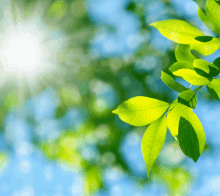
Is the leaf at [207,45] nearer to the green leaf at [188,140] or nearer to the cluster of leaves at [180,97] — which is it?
the cluster of leaves at [180,97]

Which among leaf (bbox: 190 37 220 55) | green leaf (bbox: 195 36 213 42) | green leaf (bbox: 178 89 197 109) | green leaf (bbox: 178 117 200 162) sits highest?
green leaf (bbox: 195 36 213 42)

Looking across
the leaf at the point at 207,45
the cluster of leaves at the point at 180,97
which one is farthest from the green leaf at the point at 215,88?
the leaf at the point at 207,45

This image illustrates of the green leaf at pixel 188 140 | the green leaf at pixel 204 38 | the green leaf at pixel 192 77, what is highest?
Answer: the green leaf at pixel 204 38

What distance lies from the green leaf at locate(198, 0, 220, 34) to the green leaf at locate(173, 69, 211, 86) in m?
0.13

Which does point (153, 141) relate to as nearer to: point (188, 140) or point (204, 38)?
point (188, 140)

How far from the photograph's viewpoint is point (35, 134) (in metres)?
5.86

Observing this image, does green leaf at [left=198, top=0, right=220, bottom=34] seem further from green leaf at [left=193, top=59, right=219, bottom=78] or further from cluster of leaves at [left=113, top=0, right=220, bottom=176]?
green leaf at [left=193, top=59, right=219, bottom=78]

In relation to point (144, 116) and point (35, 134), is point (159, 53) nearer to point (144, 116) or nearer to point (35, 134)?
point (35, 134)

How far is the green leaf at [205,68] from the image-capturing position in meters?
0.50

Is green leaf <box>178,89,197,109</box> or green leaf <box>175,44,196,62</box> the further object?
green leaf <box>175,44,196,62</box>

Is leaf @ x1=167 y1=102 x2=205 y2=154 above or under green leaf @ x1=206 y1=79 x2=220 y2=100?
under

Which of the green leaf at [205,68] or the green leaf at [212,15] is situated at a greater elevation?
the green leaf at [212,15]

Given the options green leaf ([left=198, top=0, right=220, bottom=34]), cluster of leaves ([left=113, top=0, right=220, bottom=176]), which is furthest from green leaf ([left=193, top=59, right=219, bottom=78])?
green leaf ([left=198, top=0, right=220, bottom=34])

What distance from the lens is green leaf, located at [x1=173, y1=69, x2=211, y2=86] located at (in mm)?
506
